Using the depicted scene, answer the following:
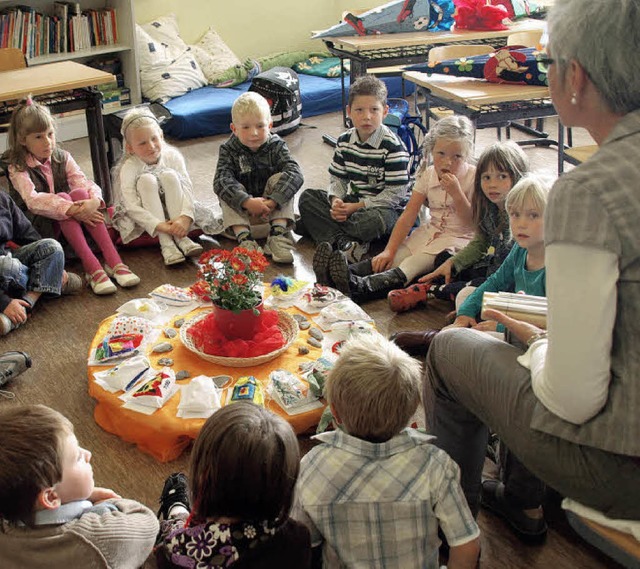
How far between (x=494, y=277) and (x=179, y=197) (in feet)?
5.49

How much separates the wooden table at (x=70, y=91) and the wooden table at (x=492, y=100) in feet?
5.57

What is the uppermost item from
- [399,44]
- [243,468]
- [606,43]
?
[606,43]

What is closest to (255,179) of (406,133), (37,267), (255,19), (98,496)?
(406,133)

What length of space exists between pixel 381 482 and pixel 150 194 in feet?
7.74

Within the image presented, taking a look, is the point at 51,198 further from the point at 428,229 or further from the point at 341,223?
the point at 428,229

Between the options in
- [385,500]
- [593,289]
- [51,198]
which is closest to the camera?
[593,289]

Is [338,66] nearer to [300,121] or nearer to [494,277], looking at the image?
[300,121]

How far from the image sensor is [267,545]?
1.45 m

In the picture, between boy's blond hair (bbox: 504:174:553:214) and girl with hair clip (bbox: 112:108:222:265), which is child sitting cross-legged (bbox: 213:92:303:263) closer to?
girl with hair clip (bbox: 112:108:222:265)

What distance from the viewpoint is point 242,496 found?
1.41m

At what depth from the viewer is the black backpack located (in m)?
5.19

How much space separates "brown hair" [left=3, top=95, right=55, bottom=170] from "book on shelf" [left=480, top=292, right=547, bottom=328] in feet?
7.58

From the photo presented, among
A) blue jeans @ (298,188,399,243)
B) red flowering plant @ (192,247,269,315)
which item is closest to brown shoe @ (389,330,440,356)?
red flowering plant @ (192,247,269,315)

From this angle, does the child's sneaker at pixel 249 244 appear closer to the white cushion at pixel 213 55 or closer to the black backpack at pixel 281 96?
the black backpack at pixel 281 96
